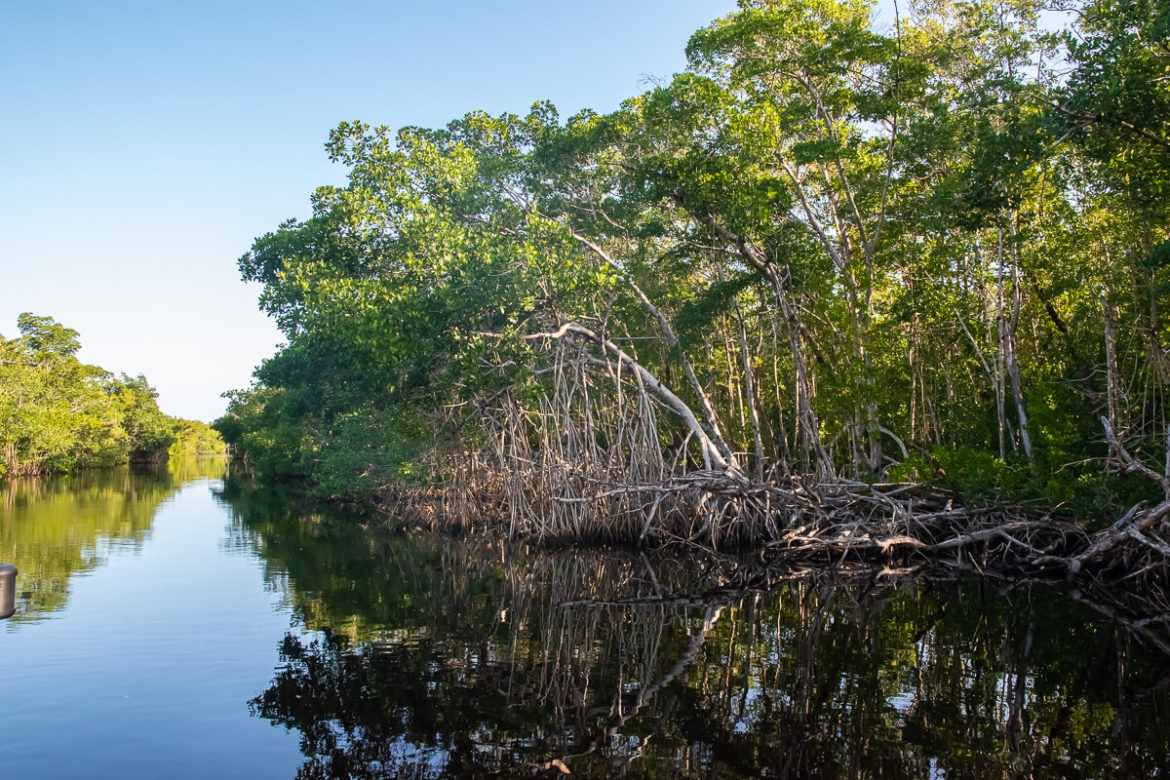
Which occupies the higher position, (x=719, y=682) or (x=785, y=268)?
(x=785, y=268)

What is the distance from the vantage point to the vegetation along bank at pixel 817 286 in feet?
32.1

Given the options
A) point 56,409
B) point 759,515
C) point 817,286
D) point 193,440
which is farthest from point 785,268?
point 193,440

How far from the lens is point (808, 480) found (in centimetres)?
1253

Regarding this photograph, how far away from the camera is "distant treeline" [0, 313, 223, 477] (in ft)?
121

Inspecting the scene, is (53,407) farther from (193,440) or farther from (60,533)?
(193,440)

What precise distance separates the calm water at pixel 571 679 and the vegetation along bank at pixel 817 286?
193cm

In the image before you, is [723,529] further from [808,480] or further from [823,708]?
[823,708]

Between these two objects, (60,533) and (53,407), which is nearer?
(60,533)

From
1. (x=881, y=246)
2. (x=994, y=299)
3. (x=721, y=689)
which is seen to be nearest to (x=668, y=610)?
(x=721, y=689)

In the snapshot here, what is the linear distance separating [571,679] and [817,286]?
32.3ft

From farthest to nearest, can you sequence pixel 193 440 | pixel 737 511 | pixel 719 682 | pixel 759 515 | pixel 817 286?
1. pixel 193 440
2. pixel 817 286
3. pixel 759 515
4. pixel 737 511
5. pixel 719 682

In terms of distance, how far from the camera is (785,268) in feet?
46.7

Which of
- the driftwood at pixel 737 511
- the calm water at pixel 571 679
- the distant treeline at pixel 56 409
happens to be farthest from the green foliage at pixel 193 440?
the calm water at pixel 571 679

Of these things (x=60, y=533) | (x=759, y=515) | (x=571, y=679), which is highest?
(x=759, y=515)
